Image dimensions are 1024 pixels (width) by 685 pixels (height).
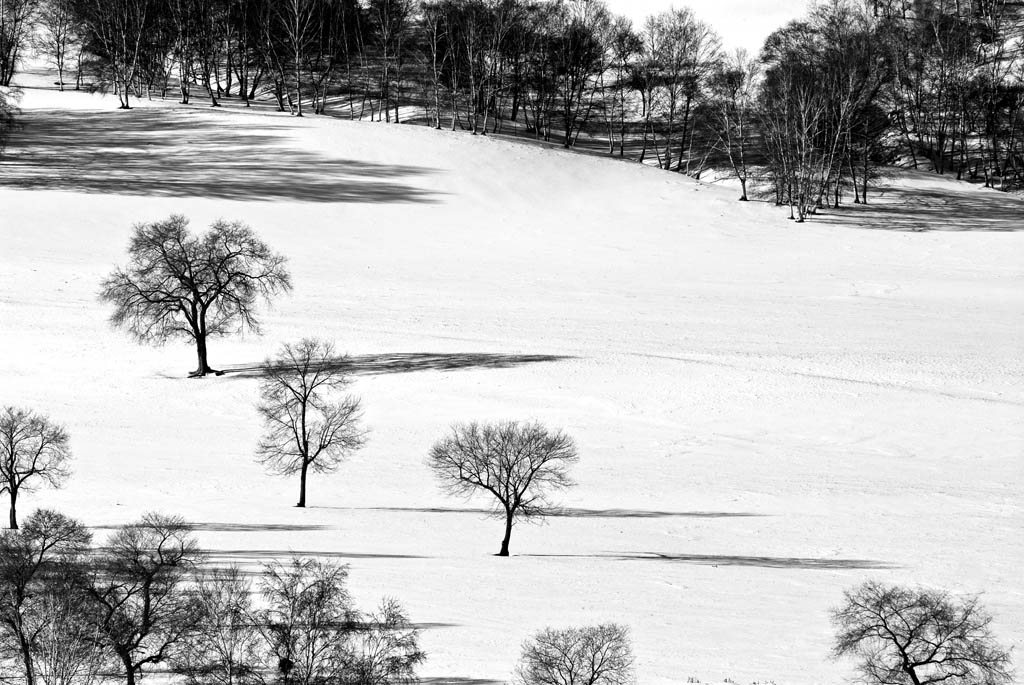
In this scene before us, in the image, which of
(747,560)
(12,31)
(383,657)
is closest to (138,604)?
(383,657)

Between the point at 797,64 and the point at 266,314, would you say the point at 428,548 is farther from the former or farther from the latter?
the point at 797,64

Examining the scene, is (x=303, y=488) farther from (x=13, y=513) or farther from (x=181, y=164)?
(x=181, y=164)

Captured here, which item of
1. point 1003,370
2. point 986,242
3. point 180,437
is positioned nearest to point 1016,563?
point 1003,370

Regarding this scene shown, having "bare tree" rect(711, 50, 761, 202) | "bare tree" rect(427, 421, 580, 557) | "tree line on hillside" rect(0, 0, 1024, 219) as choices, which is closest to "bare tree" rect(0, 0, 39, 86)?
"tree line on hillside" rect(0, 0, 1024, 219)

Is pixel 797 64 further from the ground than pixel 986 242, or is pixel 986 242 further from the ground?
pixel 797 64

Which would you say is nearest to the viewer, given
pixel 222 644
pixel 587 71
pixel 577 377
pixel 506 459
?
pixel 222 644

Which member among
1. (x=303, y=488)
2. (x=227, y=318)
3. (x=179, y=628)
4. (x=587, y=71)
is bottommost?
(x=303, y=488)

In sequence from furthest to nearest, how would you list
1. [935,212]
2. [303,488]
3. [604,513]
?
[935,212]
[604,513]
[303,488]
